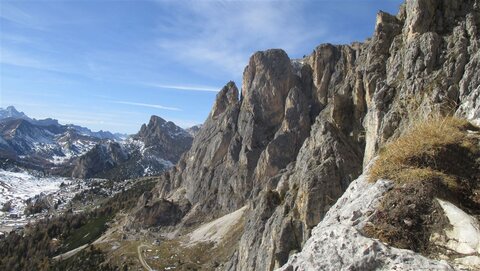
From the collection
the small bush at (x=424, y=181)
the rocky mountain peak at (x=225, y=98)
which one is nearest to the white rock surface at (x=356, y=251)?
the small bush at (x=424, y=181)

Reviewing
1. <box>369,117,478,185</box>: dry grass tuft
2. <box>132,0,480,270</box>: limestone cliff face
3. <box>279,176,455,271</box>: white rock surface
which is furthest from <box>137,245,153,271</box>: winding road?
<box>279,176,455,271</box>: white rock surface

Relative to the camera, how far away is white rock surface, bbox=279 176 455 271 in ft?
23.9

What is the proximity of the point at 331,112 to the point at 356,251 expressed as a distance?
78131 mm

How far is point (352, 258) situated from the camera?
767 centimetres

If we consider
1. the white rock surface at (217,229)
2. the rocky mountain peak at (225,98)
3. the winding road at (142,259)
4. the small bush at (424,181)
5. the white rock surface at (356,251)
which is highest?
the rocky mountain peak at (225,98)

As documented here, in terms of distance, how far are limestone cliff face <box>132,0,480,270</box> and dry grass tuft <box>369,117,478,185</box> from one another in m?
3.94

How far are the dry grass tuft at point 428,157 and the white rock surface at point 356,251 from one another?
526mm

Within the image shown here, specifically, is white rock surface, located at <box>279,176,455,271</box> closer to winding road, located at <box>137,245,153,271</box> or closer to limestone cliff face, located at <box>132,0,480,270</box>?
limestone cliff face, located at <box>132,0,480,270</box>

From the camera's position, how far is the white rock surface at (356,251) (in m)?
7.28

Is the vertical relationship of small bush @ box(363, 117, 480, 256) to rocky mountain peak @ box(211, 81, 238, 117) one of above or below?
below

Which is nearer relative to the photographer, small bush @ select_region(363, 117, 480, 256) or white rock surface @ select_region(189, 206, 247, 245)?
small bush @ select_region(363, 117, 480, 256)

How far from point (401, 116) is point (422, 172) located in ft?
136

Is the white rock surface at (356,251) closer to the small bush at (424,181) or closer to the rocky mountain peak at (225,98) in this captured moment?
the small bush at (424,181)

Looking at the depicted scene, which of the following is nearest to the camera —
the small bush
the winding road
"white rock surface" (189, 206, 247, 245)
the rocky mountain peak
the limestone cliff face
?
the small bush
